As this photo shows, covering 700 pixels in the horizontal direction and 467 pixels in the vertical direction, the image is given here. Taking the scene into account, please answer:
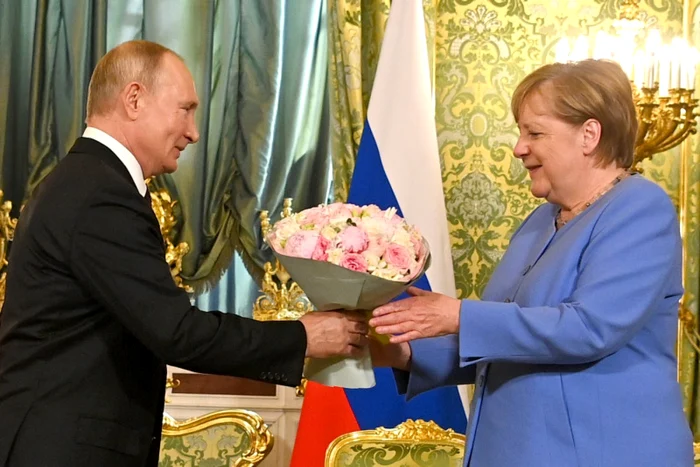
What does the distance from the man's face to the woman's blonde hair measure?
820 mm

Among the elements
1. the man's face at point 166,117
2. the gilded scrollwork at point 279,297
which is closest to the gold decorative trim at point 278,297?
the gilded scrollwork at point 279,297

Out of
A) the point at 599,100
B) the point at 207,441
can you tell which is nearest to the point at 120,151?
the point at 599,100

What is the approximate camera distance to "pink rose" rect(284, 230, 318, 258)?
87.3 inches

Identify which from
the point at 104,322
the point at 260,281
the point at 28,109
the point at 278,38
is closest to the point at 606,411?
the point at 104,322

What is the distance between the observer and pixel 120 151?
7.55 ft

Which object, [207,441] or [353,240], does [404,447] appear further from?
[353,240]

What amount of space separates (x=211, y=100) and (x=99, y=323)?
2028mm

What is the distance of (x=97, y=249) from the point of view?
83.7 inches

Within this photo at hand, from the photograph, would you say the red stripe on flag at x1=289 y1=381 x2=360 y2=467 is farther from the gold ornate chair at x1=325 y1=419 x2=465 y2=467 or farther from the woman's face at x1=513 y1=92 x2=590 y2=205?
the woman's face at x1=513 y1=92 x2=590 y2=205

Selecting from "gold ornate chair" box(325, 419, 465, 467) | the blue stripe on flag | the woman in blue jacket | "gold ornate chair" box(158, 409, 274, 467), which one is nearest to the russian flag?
the blue stripe on flag

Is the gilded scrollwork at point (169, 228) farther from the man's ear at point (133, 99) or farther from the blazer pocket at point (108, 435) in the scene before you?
the blazer pocket at point (108, 435)

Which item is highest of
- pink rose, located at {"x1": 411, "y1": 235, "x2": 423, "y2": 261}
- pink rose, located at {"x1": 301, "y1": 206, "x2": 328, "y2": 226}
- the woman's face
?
the woman's face

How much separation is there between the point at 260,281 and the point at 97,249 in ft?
6.41

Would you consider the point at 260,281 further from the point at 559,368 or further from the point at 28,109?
the point at 559,368
